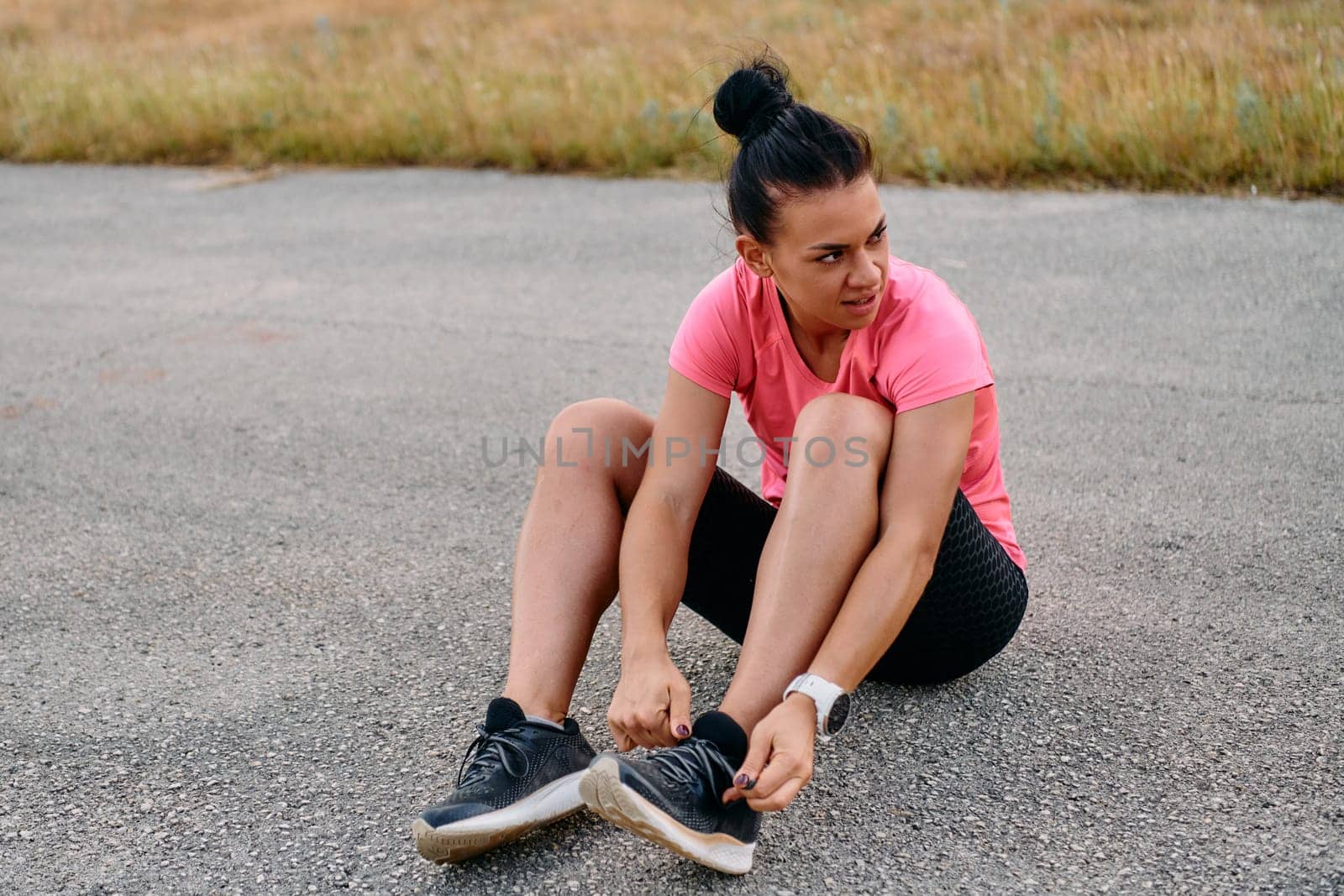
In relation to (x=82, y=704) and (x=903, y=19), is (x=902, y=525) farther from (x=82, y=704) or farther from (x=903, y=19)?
(x=903, y=19)

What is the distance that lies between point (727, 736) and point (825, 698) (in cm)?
17

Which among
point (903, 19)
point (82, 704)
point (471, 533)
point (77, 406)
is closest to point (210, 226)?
point (77, 406)

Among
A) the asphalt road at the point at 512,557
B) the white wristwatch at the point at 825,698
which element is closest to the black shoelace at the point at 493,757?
the asphalt road at the point at 512,557

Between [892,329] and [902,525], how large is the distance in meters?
0.40

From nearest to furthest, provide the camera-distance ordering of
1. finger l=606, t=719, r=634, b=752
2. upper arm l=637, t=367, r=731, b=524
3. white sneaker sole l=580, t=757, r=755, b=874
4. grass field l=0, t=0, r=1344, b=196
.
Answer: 1. white sneaker sole l=580, t=757, r=755, b=874
2. finger l=606, t=719, r=634, b=752
3. upper arm l=637, t=367, r=731, b=524
4. grass field l=0, t=0, r=1344, b=196

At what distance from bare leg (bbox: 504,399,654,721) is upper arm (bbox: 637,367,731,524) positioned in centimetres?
8

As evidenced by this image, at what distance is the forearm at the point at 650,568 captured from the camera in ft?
7.57

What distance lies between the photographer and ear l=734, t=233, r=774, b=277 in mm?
2447

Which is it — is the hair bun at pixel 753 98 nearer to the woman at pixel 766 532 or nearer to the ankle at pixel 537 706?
the woman at pixel 766 532

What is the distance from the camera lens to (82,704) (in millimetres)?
2818

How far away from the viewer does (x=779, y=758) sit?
6.70 ft

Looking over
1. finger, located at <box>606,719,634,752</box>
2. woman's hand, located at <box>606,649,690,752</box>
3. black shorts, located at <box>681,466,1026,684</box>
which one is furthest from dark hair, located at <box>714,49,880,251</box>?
finger, located at <box>606,719,634,752</box>

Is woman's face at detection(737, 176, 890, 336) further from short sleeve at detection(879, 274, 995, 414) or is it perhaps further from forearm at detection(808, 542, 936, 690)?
forearm at detection(808, 542, 936, 690)

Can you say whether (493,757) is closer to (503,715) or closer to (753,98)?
(503,715)
